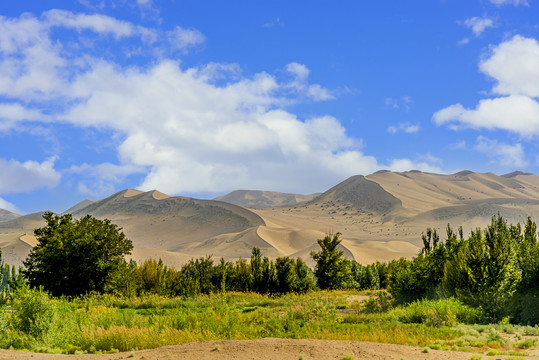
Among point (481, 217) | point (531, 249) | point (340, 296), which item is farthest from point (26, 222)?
point (531, 249)

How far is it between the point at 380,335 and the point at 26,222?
20131 cm

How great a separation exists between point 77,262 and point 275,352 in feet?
72.1

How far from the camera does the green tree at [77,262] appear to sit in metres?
31.0

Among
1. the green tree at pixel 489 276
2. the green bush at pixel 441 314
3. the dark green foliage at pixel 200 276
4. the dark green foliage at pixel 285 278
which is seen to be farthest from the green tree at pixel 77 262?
the green tree at pixel 489 276

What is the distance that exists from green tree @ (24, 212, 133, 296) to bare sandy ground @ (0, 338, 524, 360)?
17.6 m

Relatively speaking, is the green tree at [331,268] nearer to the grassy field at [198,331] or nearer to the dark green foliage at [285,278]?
the dark green foliage at [285,278]

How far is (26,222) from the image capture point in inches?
7515

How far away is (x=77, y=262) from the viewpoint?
103ft

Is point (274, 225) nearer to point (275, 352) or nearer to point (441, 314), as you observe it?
point (441, 314)

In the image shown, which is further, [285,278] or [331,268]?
[331,268]

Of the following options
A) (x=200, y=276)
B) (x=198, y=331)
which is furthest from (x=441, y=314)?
(x=200, y=276)

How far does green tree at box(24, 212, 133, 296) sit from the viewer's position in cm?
3103

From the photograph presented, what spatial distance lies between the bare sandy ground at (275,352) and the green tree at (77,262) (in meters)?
17.6

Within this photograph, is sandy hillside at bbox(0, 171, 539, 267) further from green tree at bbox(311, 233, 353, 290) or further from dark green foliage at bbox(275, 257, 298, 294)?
dark green foliage at bbox(275, 257, 298, 294)
